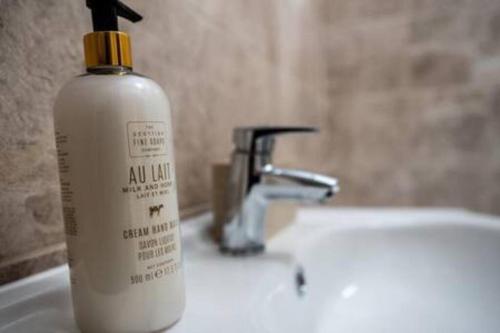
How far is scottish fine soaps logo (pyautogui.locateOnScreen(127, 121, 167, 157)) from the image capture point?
0.63ft

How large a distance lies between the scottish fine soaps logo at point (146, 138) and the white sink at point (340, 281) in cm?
11

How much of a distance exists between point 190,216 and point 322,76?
65cm

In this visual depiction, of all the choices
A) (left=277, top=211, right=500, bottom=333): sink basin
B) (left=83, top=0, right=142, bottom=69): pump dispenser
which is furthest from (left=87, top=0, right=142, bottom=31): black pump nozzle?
(left=277, top=211, right=500, bottom=333): sink basin

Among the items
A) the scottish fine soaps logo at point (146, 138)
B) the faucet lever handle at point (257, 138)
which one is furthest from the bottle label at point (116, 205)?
the faucet lever handle at point (257, 138)

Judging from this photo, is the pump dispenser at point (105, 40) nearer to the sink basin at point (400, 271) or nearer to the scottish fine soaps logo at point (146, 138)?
the scottish fine soaps logo at point (146, 138)

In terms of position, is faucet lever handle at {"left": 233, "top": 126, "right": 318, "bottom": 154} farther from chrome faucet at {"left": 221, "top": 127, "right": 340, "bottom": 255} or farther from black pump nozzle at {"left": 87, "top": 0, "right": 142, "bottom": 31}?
black pump nozzle at {"left": 87, "top": 0, "right": 142, "bottom": 31}

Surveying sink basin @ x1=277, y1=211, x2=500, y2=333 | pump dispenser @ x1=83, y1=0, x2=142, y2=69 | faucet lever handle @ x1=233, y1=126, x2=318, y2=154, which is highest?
pump dispenser @ x1=83, y1=0, x2=142, y2=69

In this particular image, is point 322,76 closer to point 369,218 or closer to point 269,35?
point 269,35

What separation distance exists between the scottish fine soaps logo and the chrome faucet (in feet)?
0.56

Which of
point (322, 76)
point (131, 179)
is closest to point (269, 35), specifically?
point (322, 76)

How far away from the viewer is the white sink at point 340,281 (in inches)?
9.7

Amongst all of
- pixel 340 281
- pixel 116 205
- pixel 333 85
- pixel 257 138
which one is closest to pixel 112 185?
pixel 116 205

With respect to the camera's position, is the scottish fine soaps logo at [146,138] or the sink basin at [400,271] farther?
the sink basin at [400,271]

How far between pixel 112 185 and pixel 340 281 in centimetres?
38
